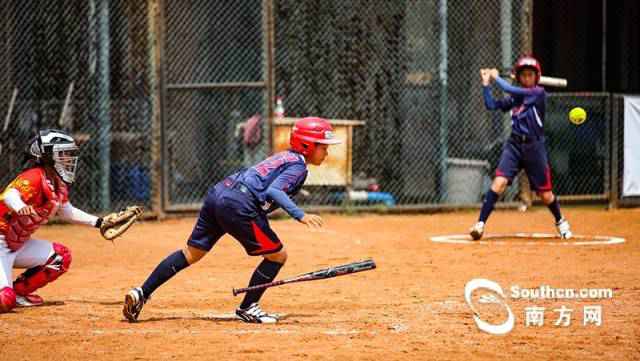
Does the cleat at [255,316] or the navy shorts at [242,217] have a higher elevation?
the navy shorts at [242,217]

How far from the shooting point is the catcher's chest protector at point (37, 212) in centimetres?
859

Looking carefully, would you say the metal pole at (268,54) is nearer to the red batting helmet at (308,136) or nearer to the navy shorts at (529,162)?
the navy shorts at (529,162)

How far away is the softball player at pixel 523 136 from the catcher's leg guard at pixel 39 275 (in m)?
5.29

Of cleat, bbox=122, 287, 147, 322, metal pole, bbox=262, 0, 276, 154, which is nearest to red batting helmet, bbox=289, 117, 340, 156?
cleat, bbox=122, 287, 147, 322

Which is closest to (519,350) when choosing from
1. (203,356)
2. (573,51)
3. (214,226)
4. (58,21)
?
(203,356)

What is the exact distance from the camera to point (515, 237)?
13.3m

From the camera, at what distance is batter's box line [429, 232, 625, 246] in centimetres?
1262

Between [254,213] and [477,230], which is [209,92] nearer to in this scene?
[477,230]

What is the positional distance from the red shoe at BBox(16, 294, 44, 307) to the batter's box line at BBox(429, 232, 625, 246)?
5.17m

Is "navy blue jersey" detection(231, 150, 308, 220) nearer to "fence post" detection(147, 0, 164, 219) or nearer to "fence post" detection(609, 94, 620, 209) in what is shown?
"fence post" detection(147, 0, 164, 219)

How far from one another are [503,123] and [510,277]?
6.79m

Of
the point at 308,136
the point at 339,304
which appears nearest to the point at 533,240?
the point at 339,304

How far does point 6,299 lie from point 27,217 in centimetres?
61

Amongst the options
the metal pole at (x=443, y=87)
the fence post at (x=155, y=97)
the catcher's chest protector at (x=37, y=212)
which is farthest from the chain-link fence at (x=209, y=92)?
the catcher's chest protector at (x=37, y=212)
